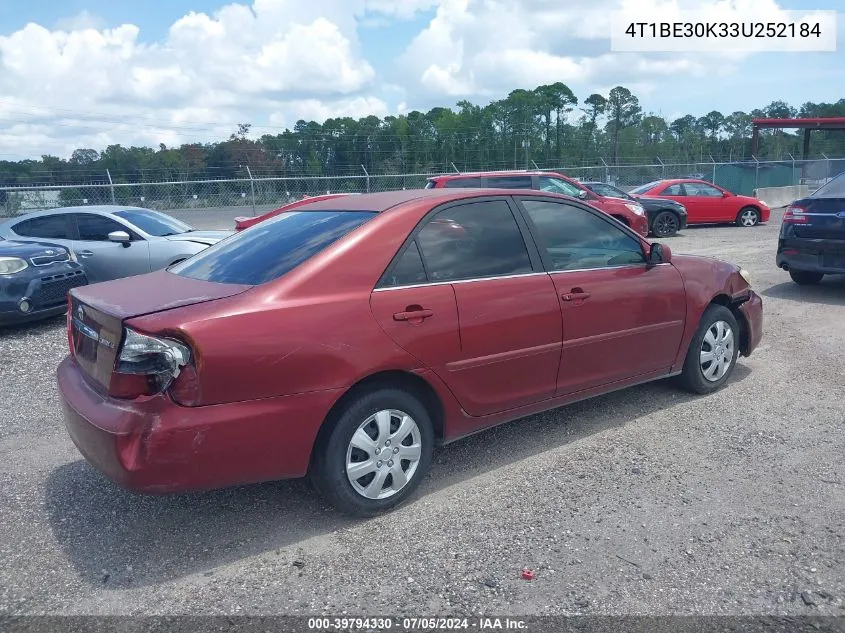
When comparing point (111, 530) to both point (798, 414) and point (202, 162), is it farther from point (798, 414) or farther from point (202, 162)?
point (202, 162)

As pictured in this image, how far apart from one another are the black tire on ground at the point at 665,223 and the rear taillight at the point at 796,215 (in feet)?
27.7

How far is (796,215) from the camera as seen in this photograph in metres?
8.90

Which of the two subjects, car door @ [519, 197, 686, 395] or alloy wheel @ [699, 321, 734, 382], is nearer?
car door @ [519, 197, 686, 395]

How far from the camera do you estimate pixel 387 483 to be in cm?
361

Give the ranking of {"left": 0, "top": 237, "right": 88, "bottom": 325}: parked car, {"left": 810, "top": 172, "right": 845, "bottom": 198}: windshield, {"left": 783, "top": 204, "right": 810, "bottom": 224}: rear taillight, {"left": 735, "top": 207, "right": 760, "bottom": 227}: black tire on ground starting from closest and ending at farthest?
{"left": 0, "top": 237, "right": 88, "bottom": 325}: parked car → {"left": 810, "top": 172, "right": 845, "bottom": 198}: windshield → {"left": 783, "top": 204, "right": 810, "bottom": 224}: rear taillight → {"left": 735, "top": 207, "right": 760, "bottom": 227}: black tire on ground

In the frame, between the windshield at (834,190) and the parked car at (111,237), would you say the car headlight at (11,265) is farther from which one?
the windshield at (834,190)

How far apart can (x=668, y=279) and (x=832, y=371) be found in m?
2.07

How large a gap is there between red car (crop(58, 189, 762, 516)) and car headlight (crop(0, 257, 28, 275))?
14.4 feet

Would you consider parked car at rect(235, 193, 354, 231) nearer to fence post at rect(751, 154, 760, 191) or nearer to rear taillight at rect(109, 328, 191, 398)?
rear taillight at rect(109, 328, 191, 398)

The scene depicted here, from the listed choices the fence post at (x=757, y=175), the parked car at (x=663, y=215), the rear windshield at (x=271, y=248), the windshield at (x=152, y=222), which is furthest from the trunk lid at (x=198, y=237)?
the fence post at (x=757, y=175)

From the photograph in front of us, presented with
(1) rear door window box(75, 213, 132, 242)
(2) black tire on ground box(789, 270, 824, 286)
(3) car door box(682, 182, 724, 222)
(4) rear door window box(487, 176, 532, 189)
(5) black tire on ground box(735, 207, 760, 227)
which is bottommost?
(2) black tire on ground box(789, 270, 824, 286)

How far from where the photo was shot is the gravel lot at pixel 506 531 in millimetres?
2924

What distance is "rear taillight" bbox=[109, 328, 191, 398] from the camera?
3.02 metres

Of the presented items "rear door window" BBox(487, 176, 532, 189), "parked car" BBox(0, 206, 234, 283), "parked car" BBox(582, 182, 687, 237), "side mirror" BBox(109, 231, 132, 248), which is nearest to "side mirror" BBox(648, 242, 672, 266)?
"parked car" BBox(0, 206, 234, 283)
